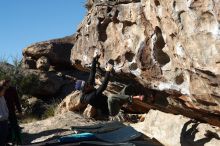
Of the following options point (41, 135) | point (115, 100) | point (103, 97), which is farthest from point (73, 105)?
point (115, 100)

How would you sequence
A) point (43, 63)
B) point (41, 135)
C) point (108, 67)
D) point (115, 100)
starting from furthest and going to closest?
point (43, 63), point (41, 135), point (108, 67), point (115, 100)

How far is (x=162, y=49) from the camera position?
1097 centimetres

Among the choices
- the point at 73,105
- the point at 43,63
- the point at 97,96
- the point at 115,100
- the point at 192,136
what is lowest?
the point at 192,136

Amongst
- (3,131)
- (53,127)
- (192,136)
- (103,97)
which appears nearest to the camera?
(3,131)

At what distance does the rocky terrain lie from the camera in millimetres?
8891

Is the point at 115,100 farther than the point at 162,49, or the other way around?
the point at 115,100

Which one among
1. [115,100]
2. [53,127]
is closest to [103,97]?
[115,100]

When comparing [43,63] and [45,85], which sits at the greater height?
[43,63]

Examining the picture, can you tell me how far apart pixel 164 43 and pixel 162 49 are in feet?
0.58

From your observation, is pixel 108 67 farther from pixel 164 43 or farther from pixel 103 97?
pixel 164 43

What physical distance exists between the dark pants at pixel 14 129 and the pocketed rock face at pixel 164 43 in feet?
9.44

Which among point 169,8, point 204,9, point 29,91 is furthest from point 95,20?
point 29,91

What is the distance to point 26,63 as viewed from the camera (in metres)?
29.1

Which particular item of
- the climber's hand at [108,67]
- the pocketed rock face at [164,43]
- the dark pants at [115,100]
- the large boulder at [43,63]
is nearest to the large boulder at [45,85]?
the large boulder at [43,63]
